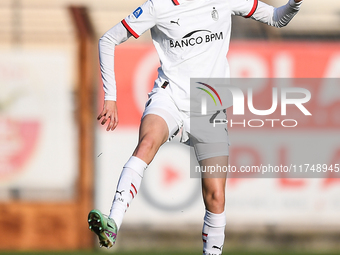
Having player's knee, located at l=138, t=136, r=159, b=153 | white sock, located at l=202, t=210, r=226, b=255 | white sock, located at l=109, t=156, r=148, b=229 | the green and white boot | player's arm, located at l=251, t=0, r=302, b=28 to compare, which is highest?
player's arm, located at l=251, t=0, r=302, b=28

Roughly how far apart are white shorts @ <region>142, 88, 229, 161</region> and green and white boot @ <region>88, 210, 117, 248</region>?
95 cm

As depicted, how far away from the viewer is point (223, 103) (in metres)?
4.49

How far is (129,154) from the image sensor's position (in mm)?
7410

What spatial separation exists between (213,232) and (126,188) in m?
1.13

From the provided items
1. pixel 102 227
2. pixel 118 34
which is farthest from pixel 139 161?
pixel 118 34

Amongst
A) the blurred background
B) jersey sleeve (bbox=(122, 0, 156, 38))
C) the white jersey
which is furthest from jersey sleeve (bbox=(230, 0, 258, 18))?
the blurred background

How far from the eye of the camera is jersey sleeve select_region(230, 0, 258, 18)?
178 inches

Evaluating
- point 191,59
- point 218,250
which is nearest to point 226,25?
point 191,59

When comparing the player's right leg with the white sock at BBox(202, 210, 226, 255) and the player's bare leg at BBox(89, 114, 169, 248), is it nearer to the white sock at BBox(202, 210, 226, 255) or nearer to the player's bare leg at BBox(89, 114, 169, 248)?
the player's bare leg at BBox(89, 114, 169, 248)

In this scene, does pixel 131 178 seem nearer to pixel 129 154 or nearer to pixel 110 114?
pixel 110 114

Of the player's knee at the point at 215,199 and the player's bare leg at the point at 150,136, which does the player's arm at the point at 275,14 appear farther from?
the player's knee at the point at 215,199

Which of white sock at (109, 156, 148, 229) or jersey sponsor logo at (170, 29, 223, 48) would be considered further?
jersey sponsor logo at (170, 29, 223, 48)

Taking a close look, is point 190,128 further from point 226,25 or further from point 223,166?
point 226,25

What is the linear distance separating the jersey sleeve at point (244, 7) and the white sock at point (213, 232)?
169 cm
